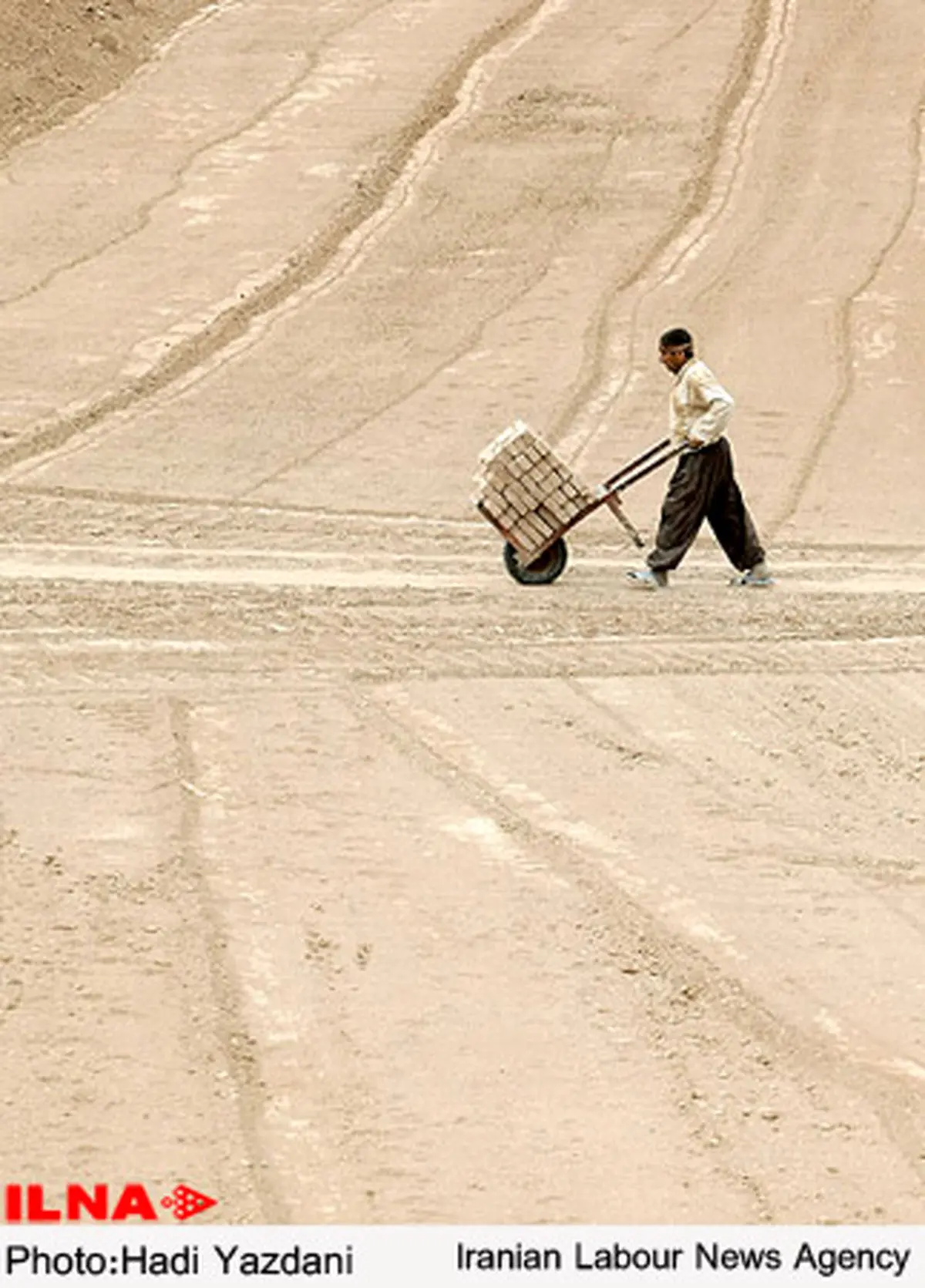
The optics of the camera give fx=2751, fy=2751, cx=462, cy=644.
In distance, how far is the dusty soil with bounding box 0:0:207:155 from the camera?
30.0 m

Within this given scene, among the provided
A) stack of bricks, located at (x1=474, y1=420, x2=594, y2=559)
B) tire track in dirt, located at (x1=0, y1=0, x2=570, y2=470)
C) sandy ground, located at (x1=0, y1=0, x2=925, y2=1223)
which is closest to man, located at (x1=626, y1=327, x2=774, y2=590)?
sandy ground, located at (x1=0, y1=0, x2=925, y2=1223)

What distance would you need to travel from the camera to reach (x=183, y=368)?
71.5 ft

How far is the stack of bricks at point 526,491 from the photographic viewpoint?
14.8 meters

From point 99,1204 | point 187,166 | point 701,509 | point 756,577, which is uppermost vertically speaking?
point 99,1204

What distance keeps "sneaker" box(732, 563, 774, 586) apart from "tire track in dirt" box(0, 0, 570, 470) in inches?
234

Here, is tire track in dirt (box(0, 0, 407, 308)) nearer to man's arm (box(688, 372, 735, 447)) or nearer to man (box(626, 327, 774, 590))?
man (box(626, 327, 774, 590))

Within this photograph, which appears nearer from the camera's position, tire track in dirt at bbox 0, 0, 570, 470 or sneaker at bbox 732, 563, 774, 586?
sneaker at bbox 732, 563, 774, 586

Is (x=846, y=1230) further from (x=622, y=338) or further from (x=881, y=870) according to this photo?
(x=622, y=338)

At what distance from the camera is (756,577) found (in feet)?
49.8

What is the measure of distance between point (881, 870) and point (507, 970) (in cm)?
196

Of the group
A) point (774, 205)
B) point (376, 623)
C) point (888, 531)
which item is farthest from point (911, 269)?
point (376, 623)

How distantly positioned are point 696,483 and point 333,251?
11.1 meters
